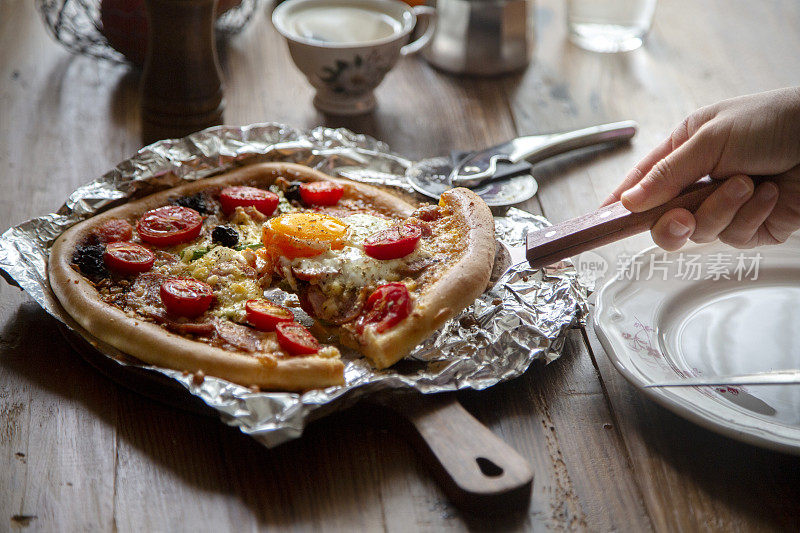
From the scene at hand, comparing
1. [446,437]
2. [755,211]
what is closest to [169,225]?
[446,437]

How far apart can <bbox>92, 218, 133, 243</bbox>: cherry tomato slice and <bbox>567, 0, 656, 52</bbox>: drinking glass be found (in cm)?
294

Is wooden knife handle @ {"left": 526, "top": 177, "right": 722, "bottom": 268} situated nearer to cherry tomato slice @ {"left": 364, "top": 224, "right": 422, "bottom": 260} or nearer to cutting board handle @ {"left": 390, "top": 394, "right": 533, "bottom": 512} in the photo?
cherry tomato slice @ {"left": 364, "top": 224, "right": 422, "bottom": 260}

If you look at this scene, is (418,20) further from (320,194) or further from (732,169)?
(732,169)

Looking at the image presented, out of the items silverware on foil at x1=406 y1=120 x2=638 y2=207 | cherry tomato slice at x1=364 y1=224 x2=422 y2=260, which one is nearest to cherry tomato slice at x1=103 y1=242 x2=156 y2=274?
cherry tomato slice at x1=364 y1=224 x2=422 y2=260

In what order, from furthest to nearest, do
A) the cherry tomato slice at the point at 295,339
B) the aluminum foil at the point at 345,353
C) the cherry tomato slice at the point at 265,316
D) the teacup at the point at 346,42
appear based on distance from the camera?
the teacup at the point at 346,42 → the cherry tomato slice at the point at 265,316 → the cherry tomato slice at the point at 295,339 → the aluminum foil at the point at 345,353

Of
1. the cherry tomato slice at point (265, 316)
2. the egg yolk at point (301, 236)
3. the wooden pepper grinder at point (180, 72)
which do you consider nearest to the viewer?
the cherry tomato slice at point (265, 316)

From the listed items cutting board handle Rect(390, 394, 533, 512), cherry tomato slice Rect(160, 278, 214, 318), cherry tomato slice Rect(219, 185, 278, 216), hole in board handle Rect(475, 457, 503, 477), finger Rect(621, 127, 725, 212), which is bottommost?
hole in board handle Rect(475, 457, 503, 477)

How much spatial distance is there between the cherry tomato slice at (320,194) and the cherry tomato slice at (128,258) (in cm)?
62

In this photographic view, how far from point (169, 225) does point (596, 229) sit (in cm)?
144

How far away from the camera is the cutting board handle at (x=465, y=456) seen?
76.2 inches

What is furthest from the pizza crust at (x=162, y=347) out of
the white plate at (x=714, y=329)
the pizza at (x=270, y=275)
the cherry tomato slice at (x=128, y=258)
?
the white plate at (x=714, y=329)

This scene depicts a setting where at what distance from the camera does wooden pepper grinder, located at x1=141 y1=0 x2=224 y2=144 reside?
313cm

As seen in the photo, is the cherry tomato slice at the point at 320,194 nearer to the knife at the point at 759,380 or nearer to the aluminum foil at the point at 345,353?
the aluminum foil at the point at 345,353

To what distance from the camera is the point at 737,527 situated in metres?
2.00
